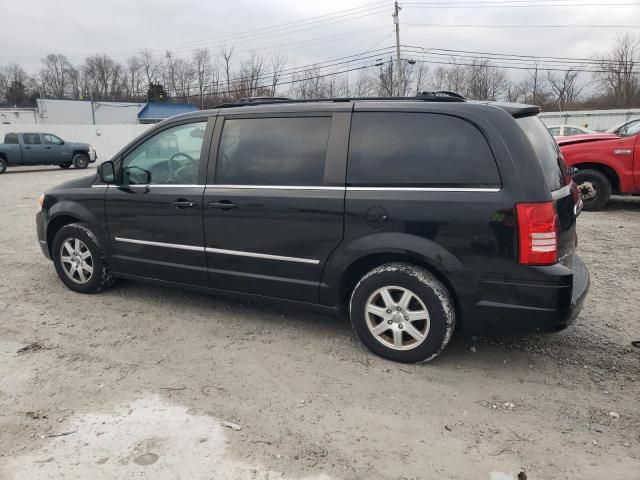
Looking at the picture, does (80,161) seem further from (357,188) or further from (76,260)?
(357,188)

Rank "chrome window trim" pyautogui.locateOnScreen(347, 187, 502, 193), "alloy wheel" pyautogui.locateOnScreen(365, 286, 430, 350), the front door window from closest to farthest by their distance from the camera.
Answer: "chrome window trim" pyautogui.locateOnScreen(347, 187, 502, 193) < "alloy wheel" pyautogui.locateOnScreen(365, 286, 430, 350) < the front door window

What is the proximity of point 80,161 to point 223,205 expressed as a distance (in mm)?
22569

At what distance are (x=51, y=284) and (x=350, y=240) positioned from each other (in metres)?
3.64

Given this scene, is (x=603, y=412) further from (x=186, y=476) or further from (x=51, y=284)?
(x=51, y=284)

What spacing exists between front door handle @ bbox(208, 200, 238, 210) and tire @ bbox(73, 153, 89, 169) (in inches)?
875

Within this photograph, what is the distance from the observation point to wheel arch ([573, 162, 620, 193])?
29.9ft

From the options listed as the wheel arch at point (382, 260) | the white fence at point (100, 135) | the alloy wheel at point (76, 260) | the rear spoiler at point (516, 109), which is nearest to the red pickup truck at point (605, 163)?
the rear spoiler at point (516, 109)

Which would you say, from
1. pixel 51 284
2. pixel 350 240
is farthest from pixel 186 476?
pixel 51 284

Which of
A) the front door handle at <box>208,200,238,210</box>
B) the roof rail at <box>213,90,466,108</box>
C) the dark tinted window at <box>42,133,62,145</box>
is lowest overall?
the front door handle at <box>208,200,238,210</box>

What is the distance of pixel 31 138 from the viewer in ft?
72.5

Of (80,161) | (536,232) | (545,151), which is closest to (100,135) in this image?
(80,161)

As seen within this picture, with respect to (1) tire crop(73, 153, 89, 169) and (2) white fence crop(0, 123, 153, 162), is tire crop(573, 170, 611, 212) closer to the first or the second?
(1) tire crop(73, 153, 89, 169)

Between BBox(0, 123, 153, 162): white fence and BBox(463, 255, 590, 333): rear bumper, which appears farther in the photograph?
BBox(0, 123, 153, 162): white fence

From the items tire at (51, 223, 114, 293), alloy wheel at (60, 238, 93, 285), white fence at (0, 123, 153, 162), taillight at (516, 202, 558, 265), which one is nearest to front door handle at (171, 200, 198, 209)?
tire at (51, 223, 114, 293)
